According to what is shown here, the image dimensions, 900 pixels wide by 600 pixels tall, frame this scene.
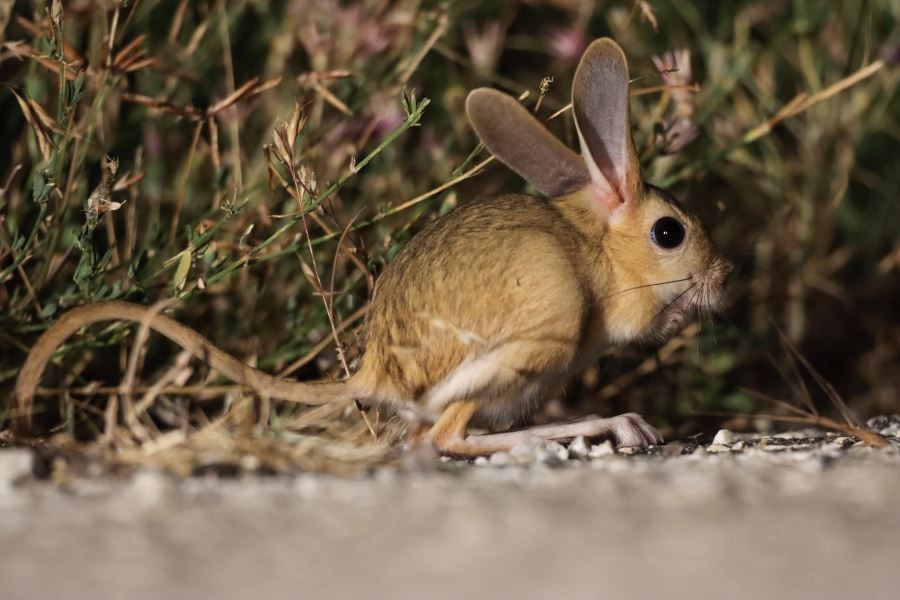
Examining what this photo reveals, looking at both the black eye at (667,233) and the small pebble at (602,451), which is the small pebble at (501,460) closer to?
the small pebble at (602,451)

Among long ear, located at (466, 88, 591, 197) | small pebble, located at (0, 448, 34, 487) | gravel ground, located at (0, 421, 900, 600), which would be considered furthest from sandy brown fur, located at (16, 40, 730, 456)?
gravel ground, located at (0, 421, 900, 600)

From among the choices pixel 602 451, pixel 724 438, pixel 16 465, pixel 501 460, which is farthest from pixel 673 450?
pixel 16 465

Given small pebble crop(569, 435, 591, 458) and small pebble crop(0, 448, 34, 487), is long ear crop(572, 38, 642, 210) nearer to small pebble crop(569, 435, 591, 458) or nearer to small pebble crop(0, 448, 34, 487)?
small pebble crop(569, 435, 591, 458)

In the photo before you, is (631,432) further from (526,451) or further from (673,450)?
(526,451)

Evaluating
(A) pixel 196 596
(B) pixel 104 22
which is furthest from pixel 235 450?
(B) pixel 104 22

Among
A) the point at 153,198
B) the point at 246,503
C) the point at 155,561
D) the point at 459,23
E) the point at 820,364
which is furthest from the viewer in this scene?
the point at 820,364

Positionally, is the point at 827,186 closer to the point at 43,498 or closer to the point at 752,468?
the point at 752,468
